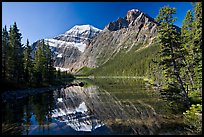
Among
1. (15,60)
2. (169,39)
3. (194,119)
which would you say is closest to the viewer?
(194,119)

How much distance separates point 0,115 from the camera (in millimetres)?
24031

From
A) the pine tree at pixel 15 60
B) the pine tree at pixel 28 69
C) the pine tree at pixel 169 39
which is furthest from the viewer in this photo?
the pine tree at pixel 28 69

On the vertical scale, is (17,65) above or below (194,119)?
above

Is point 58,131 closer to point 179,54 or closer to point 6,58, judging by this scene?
point 179,54

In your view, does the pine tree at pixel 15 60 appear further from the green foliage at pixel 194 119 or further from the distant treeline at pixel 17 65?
the green foliage at pixel 194 119

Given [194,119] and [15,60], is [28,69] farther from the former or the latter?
[194,119]

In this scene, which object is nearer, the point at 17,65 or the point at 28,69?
the point at 17,65

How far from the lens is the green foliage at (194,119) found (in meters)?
17.9

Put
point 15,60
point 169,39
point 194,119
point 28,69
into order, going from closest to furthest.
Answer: point 194,119, point 169,39, point 15,60, point 28,69

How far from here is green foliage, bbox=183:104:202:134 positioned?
17.9m

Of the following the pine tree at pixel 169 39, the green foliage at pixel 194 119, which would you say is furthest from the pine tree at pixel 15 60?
the green foliage at pixel 194 119

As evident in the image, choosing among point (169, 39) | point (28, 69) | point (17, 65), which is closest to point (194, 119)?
point (169, 39)

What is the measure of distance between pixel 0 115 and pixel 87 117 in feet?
32.9

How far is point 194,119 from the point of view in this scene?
68.8ft
